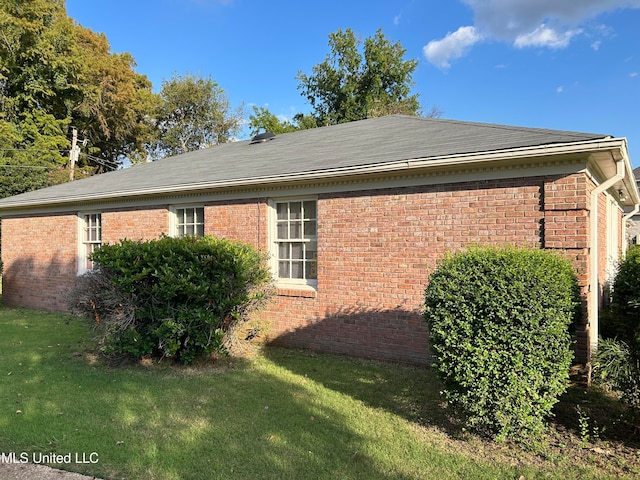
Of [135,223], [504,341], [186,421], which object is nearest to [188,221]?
[135,223]

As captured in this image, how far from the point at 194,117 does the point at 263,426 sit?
36129 mm

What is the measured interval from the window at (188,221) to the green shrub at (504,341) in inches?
259

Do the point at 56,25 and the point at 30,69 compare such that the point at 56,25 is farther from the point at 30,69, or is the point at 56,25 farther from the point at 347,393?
the point at 347,393

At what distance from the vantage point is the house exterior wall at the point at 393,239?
5469mm

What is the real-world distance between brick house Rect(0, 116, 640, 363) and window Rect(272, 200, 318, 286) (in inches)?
1.0

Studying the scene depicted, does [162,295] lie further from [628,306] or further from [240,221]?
[628,306]

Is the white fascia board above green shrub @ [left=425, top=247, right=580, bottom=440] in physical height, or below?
above

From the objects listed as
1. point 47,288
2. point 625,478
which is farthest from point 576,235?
point 47,288

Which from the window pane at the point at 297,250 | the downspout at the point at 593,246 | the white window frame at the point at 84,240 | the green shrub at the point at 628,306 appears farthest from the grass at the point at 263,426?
the white window frame at the point at 84,240

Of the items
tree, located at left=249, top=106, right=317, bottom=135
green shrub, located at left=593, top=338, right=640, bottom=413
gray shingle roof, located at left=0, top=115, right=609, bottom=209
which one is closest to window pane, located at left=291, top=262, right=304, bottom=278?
gray shingle roof, located at left=0, top=115, right=609, bottom=209

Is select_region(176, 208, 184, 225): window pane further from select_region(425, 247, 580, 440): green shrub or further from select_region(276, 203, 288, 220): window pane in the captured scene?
select_region(425, 247, 580, 440): green shrub

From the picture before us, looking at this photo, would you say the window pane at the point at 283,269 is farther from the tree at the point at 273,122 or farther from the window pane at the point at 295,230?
the tree at the point at 273,122

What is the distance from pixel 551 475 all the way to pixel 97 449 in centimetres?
380

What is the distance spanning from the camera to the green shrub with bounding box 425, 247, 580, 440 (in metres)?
3.71
